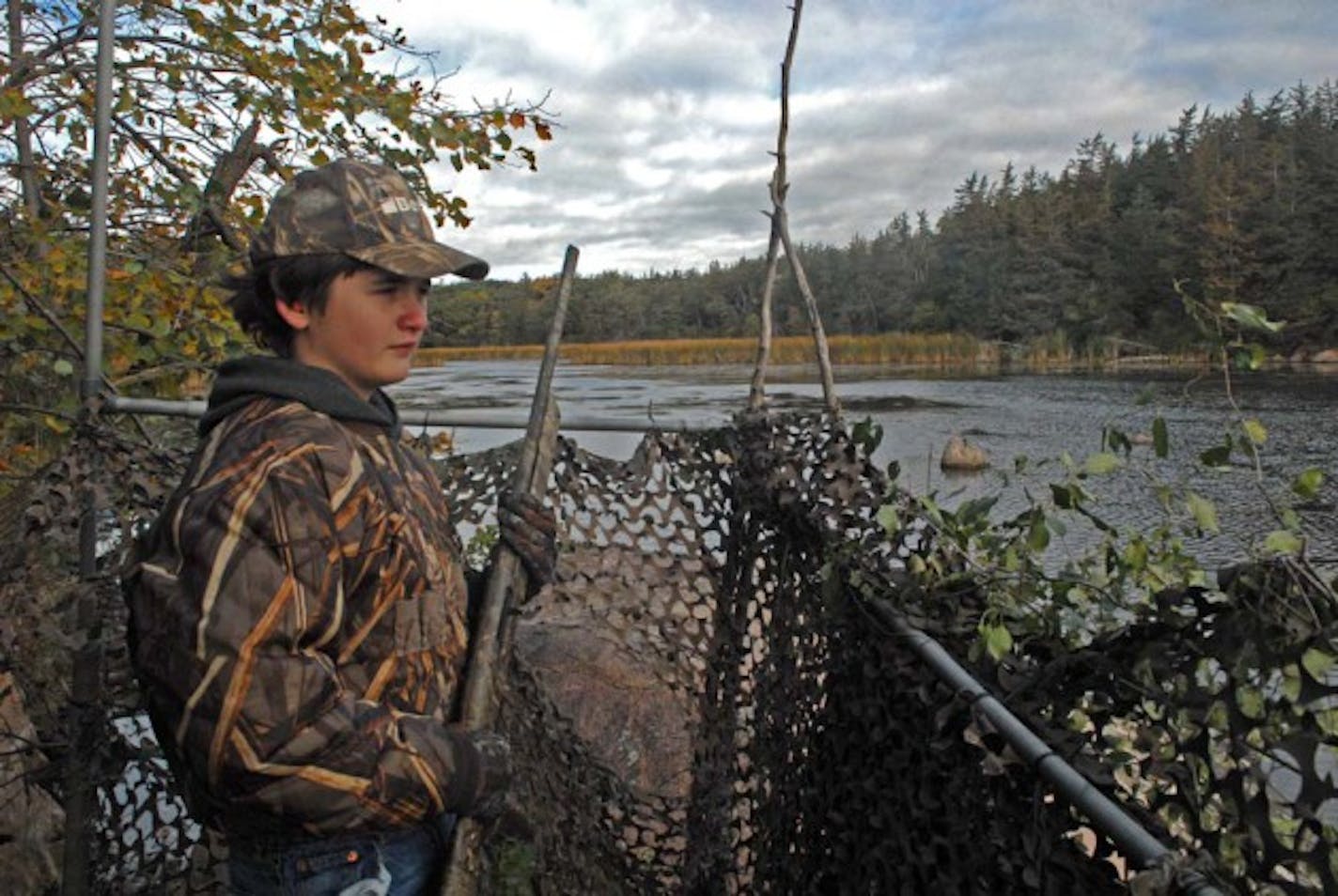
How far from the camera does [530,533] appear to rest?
7.27 feet

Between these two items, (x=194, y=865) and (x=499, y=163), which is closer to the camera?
(x=194, y=865)

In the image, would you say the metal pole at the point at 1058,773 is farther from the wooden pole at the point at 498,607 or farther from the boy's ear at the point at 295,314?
the boy's ear at the point at 295,314

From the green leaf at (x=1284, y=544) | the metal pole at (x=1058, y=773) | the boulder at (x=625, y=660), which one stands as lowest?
the boulder at (x=625, y=660)

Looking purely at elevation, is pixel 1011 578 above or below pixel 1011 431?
above

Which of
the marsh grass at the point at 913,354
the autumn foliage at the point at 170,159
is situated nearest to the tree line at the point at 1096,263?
the marsh grass at the point at 913,354

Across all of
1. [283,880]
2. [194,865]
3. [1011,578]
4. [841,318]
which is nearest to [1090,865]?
[1011,578]

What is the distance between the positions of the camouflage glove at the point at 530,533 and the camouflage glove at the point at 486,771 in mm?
530

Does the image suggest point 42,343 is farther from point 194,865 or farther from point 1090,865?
point 1090,865

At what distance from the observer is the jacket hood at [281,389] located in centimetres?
153

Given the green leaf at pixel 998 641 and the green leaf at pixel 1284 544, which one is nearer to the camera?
the green leaf at pixel 1284 544

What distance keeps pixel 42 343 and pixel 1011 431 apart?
20734 millimetres

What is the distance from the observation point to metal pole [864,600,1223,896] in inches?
49.3

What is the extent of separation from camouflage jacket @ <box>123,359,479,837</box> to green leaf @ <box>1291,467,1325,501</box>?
4.44 ft

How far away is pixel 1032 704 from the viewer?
1601 millimetres
